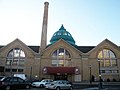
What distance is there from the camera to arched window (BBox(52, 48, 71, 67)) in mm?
45203

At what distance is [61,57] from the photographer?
150 ft

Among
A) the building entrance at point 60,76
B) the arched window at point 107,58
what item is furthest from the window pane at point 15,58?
the arched window at point 107,58

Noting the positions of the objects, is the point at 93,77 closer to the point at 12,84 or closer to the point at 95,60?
the point at 95,60

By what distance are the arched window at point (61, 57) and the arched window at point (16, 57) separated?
8627 millimetres

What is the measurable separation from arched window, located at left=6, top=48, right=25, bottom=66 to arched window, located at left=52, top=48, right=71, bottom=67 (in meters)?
8.63

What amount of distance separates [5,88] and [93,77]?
28.5m

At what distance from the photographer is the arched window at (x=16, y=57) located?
4559 cm

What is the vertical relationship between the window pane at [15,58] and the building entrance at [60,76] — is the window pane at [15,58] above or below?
above

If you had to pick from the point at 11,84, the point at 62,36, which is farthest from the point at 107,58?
the point at 11,84

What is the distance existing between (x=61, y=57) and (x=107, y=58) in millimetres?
12570

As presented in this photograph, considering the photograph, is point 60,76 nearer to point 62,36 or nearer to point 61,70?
point 61,70

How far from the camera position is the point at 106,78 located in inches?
1715

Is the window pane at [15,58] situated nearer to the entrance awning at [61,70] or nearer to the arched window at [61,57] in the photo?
the entrance awning at [61,70]

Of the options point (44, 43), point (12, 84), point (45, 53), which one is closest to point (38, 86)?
point (12, 84)
